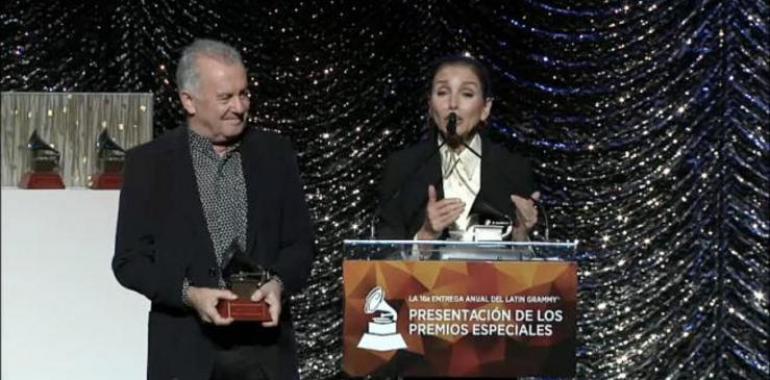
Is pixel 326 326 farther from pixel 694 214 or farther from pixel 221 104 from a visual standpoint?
pixel 221 104

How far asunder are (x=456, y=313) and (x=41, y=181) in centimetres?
185

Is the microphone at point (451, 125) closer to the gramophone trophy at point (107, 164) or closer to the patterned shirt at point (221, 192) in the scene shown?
the patterned shirt at point (221, 192)

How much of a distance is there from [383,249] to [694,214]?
92.8 inches

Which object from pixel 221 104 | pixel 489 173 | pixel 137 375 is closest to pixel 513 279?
pixel 489 173

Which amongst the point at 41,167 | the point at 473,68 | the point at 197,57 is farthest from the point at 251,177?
the point at 41,167

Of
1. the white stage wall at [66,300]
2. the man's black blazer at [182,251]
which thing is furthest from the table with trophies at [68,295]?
the man's black blazer at [182,251]

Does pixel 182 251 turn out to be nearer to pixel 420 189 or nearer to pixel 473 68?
pixel 420 189

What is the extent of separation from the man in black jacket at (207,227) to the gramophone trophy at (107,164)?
106cm

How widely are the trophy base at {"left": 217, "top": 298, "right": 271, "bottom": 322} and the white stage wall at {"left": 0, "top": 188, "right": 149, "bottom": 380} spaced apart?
1103 mm

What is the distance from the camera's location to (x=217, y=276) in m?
3.49

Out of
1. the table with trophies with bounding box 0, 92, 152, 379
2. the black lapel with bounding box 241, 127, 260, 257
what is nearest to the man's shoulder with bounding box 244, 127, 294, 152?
the black lapel with bounding box 241, 127, 260, 257

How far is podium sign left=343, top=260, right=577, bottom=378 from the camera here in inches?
125

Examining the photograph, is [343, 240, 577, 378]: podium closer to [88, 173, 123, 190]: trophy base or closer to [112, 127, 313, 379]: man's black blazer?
[112, 127, 313, 379]: man's black blazer

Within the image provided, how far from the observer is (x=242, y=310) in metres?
3.31
